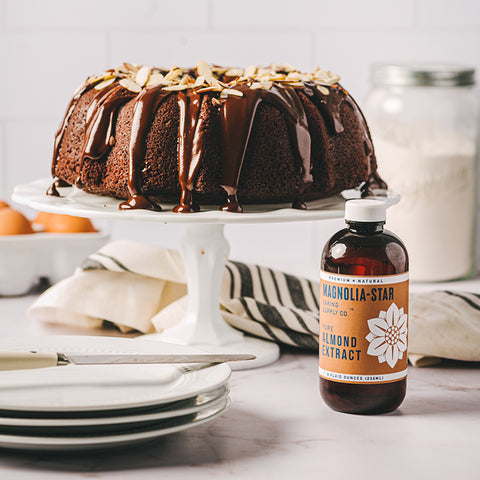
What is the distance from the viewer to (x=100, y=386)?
2.68ft

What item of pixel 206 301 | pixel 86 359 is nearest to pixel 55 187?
pixel 206 301

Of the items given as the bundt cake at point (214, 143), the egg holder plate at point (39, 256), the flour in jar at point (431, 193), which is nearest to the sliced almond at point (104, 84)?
the bundt cake at point (214, 143)

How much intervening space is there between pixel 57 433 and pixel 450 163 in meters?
1.08

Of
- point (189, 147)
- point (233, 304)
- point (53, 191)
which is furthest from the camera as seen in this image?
point (233, 304)

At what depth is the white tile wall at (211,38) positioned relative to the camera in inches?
73.3

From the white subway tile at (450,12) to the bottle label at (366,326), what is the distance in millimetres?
1126

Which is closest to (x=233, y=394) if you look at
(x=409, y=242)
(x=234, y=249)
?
(x=409, y=242)

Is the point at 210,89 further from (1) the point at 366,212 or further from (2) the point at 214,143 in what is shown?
(1) the point at 366,212

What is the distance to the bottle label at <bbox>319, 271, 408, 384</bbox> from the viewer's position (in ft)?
2.79

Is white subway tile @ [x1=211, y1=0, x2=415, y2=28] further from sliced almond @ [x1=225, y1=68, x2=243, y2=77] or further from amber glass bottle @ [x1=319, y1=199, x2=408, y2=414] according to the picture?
amber glass bottle @ [x1=319, y1=199, x2=408, y2=414]

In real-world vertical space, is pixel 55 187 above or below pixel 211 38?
below

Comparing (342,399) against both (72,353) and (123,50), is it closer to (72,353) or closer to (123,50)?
(72,353)

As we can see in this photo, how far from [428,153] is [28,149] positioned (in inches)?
34.5

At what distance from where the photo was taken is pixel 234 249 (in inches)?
77.4
